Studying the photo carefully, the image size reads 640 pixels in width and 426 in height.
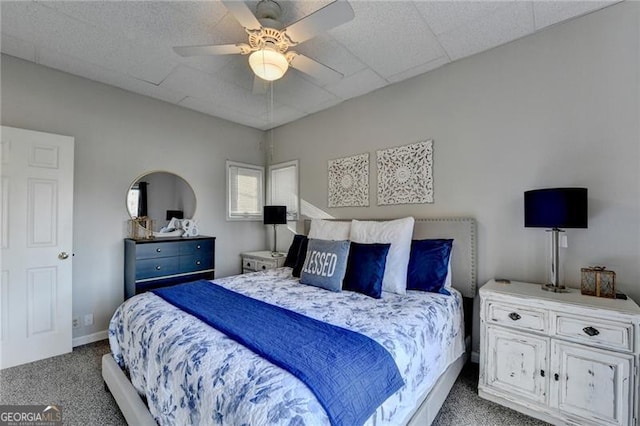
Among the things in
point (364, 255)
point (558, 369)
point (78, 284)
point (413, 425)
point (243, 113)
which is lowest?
point (413, 425)

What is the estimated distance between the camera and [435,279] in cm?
234

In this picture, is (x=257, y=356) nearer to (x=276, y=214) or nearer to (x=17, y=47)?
(x=276, y=214)

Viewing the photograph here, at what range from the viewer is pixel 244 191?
14.6ft

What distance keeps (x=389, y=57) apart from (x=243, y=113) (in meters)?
2.22

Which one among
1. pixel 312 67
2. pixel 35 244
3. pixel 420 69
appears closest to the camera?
pixel 312 67

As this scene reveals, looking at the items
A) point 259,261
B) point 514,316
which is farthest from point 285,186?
point 514,316

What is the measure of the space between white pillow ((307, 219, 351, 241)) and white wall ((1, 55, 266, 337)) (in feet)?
5.74

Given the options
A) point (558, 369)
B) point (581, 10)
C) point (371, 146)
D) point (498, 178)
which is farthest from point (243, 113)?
point (558, 369)

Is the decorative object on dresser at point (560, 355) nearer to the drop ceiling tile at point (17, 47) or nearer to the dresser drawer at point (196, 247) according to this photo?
the dresser drawer at point (196, 247)

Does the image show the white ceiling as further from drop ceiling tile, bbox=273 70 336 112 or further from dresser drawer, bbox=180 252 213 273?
dresser drawer, bbox=180 252 213 273

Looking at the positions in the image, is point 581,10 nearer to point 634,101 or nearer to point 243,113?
point 634,101

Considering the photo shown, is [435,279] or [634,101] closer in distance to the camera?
[634,101]

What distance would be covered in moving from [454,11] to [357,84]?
1229mm

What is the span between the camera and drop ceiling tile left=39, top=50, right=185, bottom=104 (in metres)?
2.66
